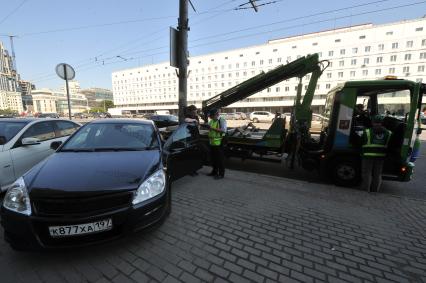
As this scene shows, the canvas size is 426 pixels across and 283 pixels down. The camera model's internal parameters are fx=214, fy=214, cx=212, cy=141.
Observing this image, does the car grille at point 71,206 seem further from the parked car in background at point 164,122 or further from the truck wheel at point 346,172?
the parked car in background at point 164,122

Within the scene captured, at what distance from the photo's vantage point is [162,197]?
8.52 feet

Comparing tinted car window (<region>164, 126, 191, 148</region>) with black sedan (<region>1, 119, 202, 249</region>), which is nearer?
black sedan (<region>1, 119, 202, 249</region>)

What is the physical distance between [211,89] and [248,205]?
71444 mm

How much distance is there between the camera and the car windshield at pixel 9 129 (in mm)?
4215

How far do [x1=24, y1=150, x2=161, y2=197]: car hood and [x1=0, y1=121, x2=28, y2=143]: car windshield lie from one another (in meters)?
2.02

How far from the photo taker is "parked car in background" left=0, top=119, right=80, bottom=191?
3927 mm

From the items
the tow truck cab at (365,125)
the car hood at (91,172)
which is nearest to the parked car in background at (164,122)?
the tow truck cab at (365,125)

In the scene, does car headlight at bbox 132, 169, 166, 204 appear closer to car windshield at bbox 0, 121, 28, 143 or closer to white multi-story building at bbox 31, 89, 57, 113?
car windshield at bbox 0, 121, 28, 143

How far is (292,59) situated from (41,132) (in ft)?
206

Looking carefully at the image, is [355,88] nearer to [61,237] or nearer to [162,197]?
[162,197]

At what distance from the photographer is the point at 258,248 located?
265 cm

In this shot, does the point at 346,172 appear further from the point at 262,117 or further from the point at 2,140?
the point at 262,117

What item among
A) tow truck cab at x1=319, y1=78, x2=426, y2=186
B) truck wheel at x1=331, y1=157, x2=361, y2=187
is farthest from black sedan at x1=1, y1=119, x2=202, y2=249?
truck wheel at x1=331, y1=157, x2=361, y2=187

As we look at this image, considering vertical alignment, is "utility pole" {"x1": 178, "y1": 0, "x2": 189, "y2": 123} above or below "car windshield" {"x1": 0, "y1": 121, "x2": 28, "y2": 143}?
above
